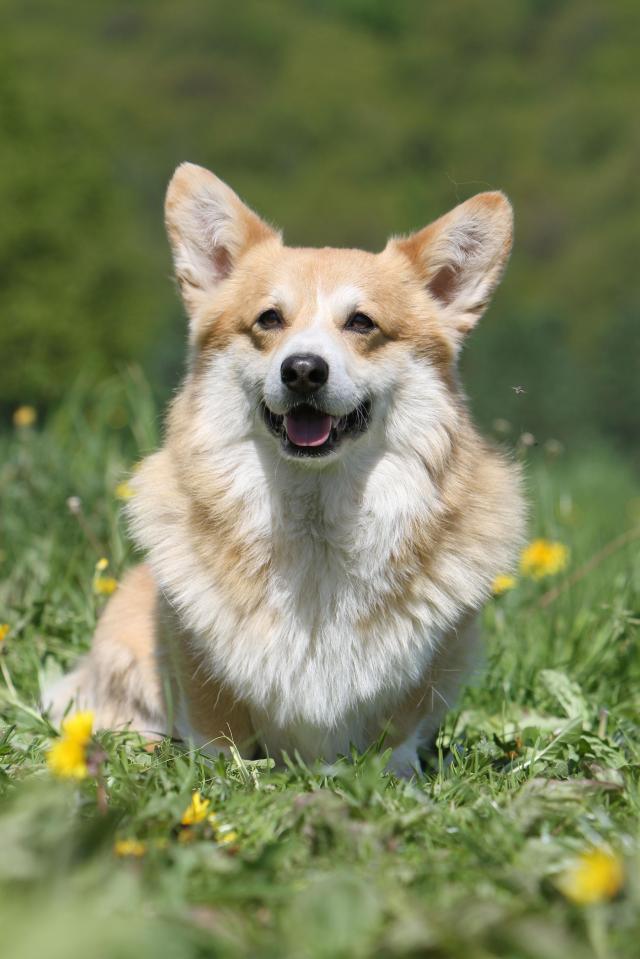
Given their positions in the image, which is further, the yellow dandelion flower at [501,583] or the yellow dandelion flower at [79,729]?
the yellow dandelion flower at [501,583]

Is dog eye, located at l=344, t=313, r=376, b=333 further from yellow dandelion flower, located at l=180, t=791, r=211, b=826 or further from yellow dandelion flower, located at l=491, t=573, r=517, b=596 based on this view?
yellow dandelion flower, located at l=180, t=791, r=211, b=826

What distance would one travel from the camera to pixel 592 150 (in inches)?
1137

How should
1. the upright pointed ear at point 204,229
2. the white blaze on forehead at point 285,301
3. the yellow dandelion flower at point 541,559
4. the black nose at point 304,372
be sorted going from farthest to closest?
1. the yellow dandelion flower at point 541,559
2. the upright pointed ear at point 204,229
3. the white blaze on forehead at point 285,301
4. the black nose at point 304,372

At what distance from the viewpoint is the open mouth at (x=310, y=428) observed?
284 cm

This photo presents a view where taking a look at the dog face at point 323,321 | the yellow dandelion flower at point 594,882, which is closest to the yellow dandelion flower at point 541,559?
the dog face at point 323,321

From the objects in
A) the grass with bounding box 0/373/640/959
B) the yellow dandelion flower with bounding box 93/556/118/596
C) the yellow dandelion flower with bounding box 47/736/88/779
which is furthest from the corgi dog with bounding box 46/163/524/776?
the yellow dandelion flower with bounding box 47/736/88/779

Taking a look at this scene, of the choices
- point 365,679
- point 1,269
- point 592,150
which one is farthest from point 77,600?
point 592,150

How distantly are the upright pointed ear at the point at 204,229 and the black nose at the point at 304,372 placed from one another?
2.07 ft

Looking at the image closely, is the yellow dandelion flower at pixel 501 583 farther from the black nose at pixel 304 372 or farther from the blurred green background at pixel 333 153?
the blurred green background at pixel 333 153

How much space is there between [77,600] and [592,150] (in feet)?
92.8

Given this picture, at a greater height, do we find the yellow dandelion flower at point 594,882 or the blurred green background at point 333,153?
the blurred green background at point 333,153

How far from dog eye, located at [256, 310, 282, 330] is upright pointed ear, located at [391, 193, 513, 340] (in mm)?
504

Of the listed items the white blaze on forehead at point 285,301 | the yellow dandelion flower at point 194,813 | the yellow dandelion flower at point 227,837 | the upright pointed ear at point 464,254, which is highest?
the upright pointed ear at point 464,254

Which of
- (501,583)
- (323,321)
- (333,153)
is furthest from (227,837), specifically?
(333,153)
